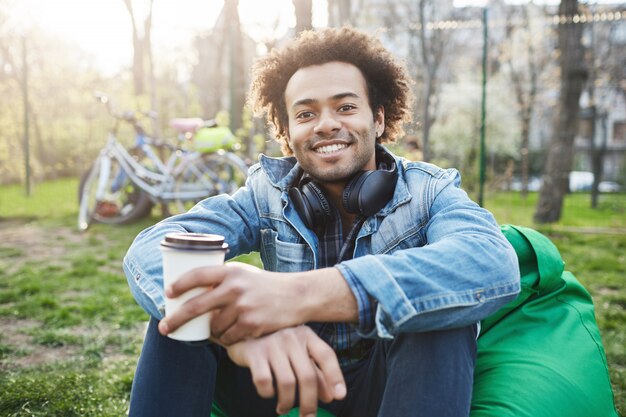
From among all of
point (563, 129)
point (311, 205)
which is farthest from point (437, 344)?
point (563, 129)

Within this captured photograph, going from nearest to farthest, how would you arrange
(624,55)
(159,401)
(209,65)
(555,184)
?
(159,401) → (555,184) → (624,55) → (209,65)

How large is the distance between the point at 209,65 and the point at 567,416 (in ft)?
107

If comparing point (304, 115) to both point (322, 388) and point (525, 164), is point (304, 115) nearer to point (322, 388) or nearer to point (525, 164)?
point (322, 388)

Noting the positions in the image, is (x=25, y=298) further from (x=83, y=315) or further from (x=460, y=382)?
(x=460, y=382)

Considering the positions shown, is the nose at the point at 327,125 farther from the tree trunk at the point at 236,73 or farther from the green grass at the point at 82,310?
the tree trunk at the point at 236,73

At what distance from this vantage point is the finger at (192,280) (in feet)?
4.04

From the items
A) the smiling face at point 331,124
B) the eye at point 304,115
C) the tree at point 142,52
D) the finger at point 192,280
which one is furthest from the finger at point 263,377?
the tree at point 142,52

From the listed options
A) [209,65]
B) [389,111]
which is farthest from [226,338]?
[209,65]

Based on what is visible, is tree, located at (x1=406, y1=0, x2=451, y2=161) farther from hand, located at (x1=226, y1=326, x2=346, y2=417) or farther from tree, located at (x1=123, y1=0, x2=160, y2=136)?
hand, located at (x1=226, y1=326, x2=346, y2=417)

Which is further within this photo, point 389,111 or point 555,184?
point 555,184

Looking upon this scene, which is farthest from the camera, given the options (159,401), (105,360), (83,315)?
(83,315)

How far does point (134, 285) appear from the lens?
1.68m

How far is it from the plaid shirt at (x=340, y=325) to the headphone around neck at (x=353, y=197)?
1.8 inches

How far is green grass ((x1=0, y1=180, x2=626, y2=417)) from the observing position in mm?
2695
